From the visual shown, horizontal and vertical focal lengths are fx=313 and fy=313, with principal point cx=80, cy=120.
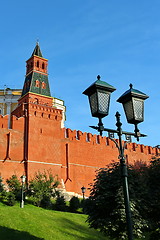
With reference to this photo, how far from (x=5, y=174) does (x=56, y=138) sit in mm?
6333

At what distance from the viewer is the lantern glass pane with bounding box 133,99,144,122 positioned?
6246mm

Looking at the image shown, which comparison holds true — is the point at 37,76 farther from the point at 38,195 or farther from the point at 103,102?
the point at 103,102

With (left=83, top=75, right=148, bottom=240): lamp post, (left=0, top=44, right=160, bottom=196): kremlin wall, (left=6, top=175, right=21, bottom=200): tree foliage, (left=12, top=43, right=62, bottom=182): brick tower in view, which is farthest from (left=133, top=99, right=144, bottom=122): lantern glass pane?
(left=12, top=43, right=62, bottom=182): brick tower

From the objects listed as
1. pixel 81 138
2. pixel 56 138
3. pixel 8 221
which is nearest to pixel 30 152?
pixel 56 138

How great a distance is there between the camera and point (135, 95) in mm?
6277

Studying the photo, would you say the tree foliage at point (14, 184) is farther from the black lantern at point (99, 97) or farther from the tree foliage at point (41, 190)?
the black lantern at point (99, 97)

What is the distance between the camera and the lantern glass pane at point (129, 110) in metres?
6.26

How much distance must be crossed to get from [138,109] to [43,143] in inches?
957

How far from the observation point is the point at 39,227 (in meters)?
14.9

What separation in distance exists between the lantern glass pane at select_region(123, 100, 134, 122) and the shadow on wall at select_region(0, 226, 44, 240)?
29.1 feet

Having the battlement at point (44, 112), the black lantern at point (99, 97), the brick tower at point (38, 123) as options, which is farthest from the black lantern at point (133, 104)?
the battlement at point (44, 112)

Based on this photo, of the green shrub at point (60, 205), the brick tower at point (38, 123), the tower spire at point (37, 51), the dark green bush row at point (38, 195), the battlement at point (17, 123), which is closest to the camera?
the green shrub at point (60, 205)

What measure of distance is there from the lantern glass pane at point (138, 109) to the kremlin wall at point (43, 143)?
2060 cm

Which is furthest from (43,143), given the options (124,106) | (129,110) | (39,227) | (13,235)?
(129,110)
